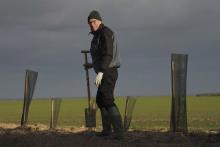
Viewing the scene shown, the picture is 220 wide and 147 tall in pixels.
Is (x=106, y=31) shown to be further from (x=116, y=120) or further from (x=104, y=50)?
(x=116, y=120)

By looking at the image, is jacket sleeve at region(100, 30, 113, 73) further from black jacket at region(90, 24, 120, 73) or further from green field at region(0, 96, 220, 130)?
green field at region(0, 96, 220, 130)

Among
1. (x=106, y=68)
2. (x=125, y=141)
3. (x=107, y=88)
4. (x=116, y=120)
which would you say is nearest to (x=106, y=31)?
(x=106, y=68)

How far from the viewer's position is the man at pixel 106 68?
1150 cm

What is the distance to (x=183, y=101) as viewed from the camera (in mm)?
13117

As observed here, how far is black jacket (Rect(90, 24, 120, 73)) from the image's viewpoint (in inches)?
452

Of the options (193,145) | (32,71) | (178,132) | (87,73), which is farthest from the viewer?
(32,71)

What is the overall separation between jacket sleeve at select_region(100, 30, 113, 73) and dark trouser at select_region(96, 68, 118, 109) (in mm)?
142

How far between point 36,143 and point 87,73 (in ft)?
17.8

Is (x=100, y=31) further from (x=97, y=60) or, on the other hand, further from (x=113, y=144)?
(x=113, y=144)

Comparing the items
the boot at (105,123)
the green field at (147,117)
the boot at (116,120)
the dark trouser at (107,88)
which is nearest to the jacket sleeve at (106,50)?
the dark trouser at (107,88)

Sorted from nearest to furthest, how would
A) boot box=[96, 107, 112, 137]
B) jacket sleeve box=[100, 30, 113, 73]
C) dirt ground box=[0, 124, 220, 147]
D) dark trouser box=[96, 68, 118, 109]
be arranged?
dirt ground box=[0, 124, 220, 147] < jacket sleeve box=[100, 30, 113, 73] < dark trouser box=[96, 68, 118, 109] < boot box=[96, 107, 112, 137]

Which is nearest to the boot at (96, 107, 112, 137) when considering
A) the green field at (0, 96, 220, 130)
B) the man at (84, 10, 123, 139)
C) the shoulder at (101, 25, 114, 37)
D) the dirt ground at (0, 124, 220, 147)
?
the man at (84, 10, 123, 139)

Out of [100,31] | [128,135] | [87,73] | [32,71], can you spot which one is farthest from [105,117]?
[32,71]

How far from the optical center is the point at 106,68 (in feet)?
37.7
